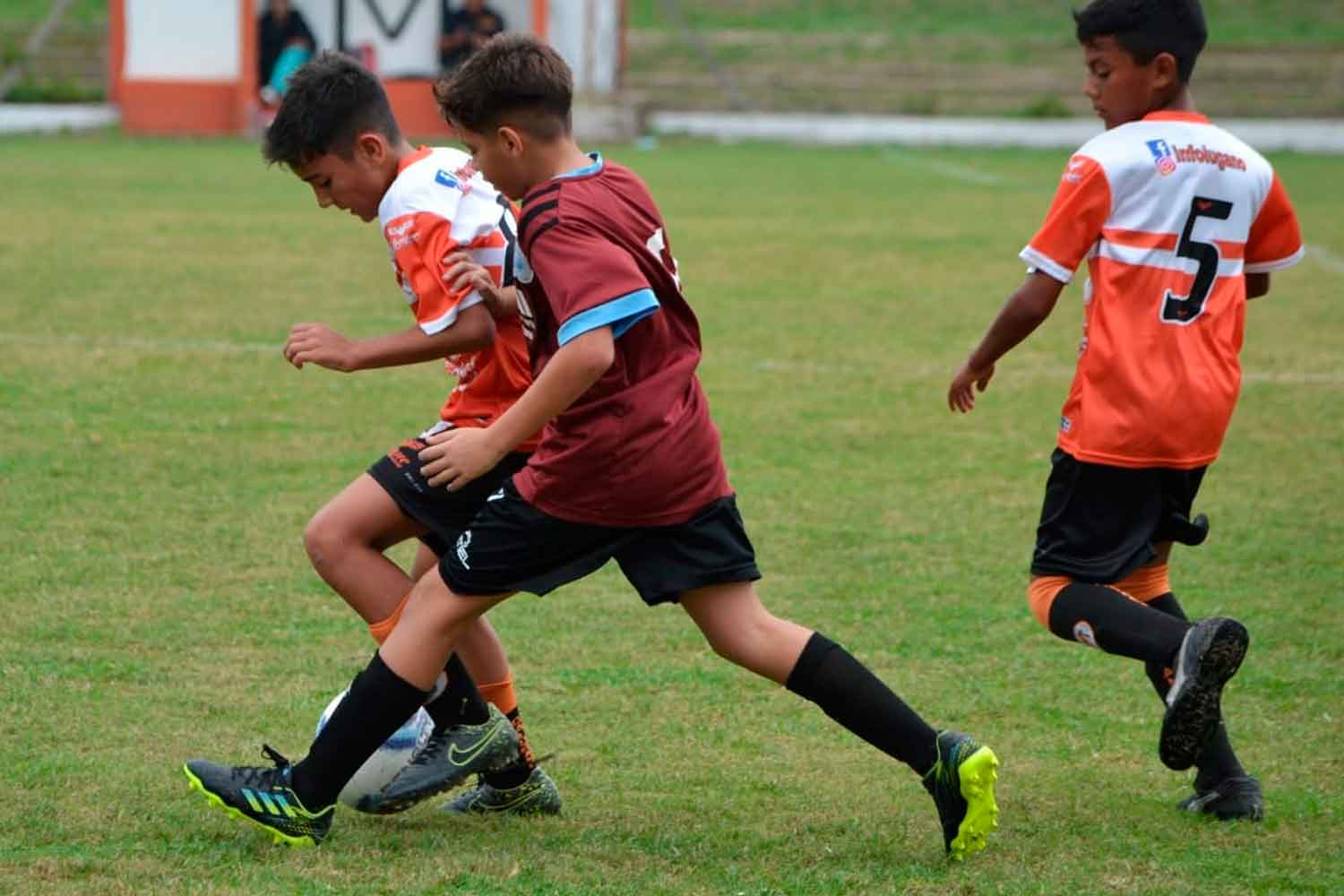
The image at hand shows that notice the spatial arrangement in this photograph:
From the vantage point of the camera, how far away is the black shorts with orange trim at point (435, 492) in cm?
375

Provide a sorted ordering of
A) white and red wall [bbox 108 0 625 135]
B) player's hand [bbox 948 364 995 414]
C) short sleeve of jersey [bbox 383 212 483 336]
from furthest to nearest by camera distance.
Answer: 1. white and red wall [bbox 108 0 625 135]
2. player's hand [bbox 948 364 995 414]
3. short sleeve of jersey [bbox 383 212 483 336]

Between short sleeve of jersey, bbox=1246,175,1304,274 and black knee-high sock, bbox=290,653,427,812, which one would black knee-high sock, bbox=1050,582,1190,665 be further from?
black knee-high sock, bbox=290,653,427,812

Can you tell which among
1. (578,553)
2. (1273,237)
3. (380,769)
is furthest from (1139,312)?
(380,769)

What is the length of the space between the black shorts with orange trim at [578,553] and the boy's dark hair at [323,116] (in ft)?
2.67

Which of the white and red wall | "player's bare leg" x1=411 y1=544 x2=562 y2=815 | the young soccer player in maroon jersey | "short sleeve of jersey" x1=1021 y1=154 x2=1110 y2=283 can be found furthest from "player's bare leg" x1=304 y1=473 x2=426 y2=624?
the white and red wall

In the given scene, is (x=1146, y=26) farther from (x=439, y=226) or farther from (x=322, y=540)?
(x=322, y=540)

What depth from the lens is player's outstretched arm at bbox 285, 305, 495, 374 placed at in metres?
3.59

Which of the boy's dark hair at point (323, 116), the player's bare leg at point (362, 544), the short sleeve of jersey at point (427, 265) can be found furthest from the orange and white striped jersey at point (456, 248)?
the player's bare leg at point (362, 544)

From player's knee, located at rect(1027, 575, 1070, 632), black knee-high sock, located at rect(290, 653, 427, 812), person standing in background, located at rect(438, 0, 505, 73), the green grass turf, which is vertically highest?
player's knee, located at rect(1027, 575, 1070, 632)

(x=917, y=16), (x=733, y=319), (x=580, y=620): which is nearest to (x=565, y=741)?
(x=580, y=620)

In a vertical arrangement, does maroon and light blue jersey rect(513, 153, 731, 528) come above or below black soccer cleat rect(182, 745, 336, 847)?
above

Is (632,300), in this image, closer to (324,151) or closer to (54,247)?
(324,151)

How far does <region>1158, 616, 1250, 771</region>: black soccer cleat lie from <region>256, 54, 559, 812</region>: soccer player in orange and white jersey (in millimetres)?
1280

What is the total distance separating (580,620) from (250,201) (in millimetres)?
12732
